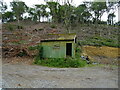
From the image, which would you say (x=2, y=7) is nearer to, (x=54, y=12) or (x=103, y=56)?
(x=54, y=12)

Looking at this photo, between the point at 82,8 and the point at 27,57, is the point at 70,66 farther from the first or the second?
the point at 82,8

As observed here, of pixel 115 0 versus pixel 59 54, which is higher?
pixel 115 0

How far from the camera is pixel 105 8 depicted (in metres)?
33.1

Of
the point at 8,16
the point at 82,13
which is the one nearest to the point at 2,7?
the point at 8,16

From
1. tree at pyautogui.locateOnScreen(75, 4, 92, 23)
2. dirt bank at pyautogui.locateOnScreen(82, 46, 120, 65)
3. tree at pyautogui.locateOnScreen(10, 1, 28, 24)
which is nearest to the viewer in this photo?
dirt bank at pyautogui.locateOnScreen(82, 46, 120, 65)

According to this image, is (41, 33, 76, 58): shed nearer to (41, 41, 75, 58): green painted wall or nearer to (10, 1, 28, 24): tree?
(41, 41, 75, 58): green painted wall

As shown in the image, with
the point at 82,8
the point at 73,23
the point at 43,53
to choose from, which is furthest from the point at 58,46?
the point at 82,8

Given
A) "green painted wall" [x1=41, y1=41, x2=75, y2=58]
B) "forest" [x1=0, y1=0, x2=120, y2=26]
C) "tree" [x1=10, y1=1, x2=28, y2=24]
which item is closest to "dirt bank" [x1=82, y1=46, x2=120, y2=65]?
"green painted wall" [x1=41, y1=41, x2=75, y2=58]

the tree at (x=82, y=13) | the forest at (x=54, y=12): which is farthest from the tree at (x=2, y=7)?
the tree at (x=82, y=13)

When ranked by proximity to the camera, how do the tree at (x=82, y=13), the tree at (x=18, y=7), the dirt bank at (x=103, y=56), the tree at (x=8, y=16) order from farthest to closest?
1. the tree at (x=8, y=16)
2. the tree at (x=82, y=13)
3. the tree at (x=18, y=7)
4. the dirt bank at (x=103, y=56)

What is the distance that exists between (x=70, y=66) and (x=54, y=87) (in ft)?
16.0

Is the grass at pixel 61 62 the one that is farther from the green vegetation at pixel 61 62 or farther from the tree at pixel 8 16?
the tree at pixel 8 16

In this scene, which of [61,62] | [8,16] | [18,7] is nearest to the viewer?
[61,62]

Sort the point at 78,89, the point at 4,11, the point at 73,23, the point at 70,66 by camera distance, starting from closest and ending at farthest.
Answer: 1. the point at 78,89
2. the point at 70,66
3. the point at 73,23
4. the point at 4,11
